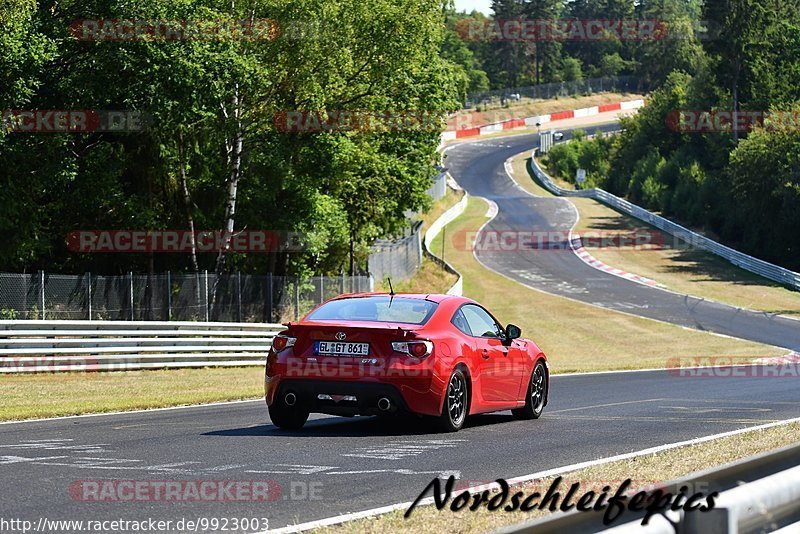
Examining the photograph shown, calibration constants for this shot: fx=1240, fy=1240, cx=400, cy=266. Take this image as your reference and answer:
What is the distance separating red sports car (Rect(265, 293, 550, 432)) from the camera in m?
11.8

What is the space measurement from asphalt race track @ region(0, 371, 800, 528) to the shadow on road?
0.02 m

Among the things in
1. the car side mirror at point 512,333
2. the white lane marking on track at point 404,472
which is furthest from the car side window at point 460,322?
the white lane marking on track at point 404,472

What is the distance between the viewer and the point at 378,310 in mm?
12625

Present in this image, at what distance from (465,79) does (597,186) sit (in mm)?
60190

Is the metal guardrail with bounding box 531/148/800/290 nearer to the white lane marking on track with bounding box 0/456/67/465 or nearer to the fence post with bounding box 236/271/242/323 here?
the fence post with bounding box 236/271/242/323

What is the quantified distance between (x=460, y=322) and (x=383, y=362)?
142 cm

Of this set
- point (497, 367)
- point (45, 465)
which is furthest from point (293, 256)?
point (45, 465)

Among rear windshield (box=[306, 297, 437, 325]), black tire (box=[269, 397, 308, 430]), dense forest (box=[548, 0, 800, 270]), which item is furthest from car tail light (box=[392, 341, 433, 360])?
dense forest (box=[548, 0, 800, 270])

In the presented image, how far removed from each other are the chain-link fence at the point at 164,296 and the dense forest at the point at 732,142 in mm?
36846
